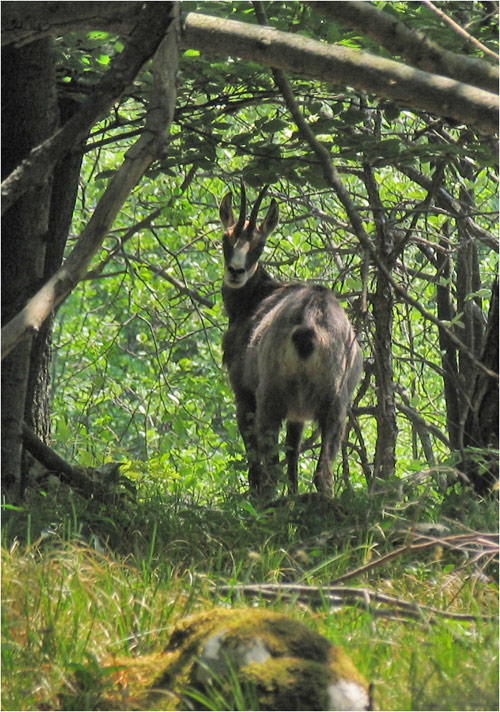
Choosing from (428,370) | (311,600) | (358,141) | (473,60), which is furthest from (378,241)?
(428,370)

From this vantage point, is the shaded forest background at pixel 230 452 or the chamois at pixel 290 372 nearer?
the shaded forest background at pixel 230 452

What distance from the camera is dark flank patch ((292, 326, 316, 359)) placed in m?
6.10

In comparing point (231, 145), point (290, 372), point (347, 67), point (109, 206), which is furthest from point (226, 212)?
point (109, 206)

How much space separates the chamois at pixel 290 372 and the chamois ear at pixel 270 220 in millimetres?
215

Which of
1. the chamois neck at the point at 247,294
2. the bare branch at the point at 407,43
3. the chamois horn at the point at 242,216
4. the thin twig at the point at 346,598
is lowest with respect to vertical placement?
the thin twig at the point at 346,598

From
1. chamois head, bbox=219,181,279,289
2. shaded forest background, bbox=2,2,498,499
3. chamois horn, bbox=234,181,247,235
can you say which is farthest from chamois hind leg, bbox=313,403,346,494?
chamois horn, bbox=234,181,247,235

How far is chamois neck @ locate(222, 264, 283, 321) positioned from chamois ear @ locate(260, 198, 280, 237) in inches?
14.9

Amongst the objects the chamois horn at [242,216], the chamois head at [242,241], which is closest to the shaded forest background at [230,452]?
the chamois head at [242,241]

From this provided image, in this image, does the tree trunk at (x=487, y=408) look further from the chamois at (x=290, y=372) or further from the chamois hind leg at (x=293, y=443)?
the chamois hind leg at (x=293, y=443)

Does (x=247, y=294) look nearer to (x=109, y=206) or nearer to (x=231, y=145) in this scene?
(x=231, y=145)

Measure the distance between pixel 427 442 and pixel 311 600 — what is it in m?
5.25

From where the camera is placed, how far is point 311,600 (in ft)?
10.8

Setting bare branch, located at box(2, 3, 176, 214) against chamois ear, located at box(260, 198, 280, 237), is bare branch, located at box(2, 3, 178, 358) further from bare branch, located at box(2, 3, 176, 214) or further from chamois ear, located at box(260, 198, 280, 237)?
chamois ear, located at box(260, 198, 280, 237)

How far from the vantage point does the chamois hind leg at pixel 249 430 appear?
6.16 meters
